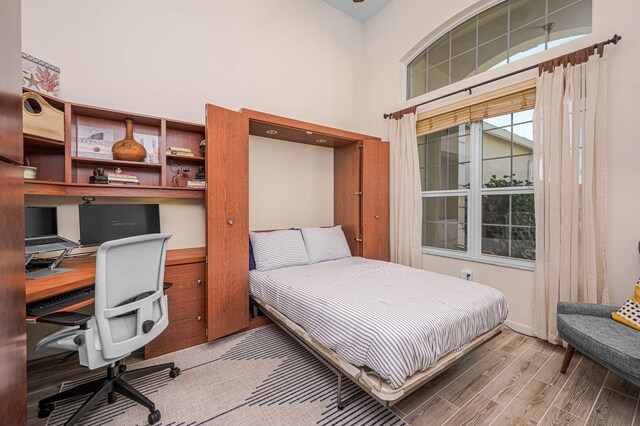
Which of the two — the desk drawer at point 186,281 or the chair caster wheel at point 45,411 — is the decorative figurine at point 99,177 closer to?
the desk drawer at point 186,281

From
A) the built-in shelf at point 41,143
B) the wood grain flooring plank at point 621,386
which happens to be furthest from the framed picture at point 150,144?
the wood grain flooring plank at point 621,386

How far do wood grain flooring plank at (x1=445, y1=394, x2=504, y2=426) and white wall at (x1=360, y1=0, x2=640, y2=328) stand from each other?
1297 mm

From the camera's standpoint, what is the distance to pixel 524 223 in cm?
265

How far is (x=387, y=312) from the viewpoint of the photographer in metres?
1.62

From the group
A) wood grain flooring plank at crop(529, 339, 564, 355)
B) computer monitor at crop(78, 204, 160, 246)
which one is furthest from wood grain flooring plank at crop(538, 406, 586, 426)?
computer monitor at crop(78, 204, 160, 246)

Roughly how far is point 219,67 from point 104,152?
1.48 m

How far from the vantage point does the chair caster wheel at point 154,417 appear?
151 cm

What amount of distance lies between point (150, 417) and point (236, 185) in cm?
174

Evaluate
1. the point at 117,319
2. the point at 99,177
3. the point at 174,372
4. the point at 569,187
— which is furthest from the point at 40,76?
the point at 569,187

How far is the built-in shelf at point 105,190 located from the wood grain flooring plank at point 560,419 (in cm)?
302

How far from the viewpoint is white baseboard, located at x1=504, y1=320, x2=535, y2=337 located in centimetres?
253

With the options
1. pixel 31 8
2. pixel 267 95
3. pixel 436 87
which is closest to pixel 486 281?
pixel 436 87

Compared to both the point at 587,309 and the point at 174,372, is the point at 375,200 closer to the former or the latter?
the point at 587,309

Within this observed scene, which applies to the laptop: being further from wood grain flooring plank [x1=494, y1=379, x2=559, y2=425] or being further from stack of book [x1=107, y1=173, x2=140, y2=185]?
wood grain flooring plank [x1=494, y1=379, x2=559, y2=425]
